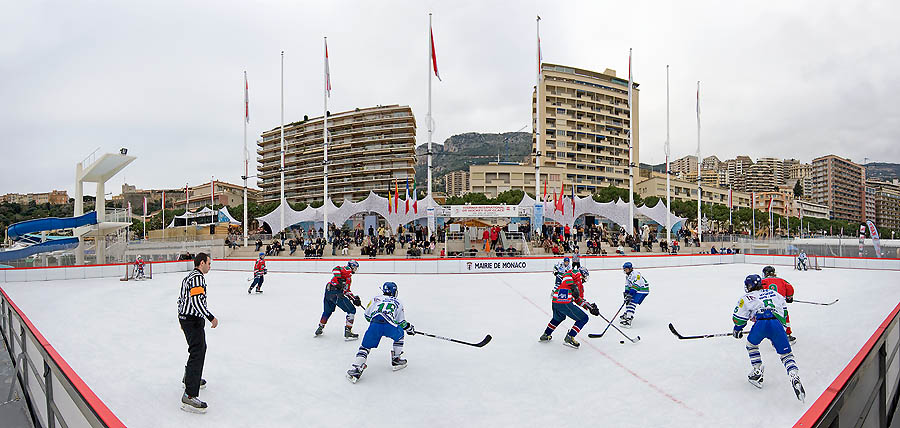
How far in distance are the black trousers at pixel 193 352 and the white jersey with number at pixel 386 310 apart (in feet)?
6.61

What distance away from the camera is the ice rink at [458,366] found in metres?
5.03

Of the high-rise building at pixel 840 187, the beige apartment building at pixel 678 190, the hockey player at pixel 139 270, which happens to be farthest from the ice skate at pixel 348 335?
the high-rise building at pixel 840 187

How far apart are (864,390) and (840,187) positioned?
225 m

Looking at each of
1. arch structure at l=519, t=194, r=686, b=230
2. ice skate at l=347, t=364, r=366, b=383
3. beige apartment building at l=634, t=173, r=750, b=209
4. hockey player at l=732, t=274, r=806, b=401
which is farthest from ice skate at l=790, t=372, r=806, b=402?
beige apartment building at l=634, t=173, r=750, b=209

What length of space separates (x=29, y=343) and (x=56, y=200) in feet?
529

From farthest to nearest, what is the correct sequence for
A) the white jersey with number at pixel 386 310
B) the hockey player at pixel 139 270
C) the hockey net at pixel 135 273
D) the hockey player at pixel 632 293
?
the hockey player at pixel 139 270, the hockey net at pixel 135 273, the hockey player at pixel 632 293, the white jersey with number at pixel 386 310

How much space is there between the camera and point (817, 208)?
143875 mm

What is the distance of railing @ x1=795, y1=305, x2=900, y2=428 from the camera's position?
2.71 meters

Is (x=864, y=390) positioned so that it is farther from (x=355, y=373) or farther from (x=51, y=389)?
(x=51, y=389)

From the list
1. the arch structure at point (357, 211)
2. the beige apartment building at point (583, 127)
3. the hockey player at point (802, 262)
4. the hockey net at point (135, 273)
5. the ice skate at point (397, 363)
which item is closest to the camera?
the ice skate at point (397, 363)

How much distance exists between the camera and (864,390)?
318 centimetres

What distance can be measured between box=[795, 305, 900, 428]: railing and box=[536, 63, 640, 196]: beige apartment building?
261 feet

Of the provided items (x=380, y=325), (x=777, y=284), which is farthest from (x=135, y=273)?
(x=777, y=284)

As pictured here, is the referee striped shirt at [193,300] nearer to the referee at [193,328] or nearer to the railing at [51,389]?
the referee at [193,328]
